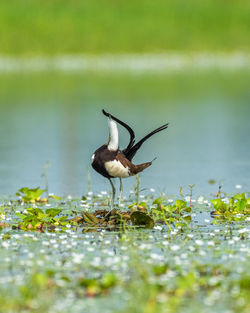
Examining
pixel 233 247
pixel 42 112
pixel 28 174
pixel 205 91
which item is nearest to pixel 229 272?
pixel 233 247

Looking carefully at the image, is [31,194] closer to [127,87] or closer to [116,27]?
[127,87]

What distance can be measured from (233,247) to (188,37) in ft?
154

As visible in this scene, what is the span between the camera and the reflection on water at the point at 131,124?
41.1 feet

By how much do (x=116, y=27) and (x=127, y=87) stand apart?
21.0 m

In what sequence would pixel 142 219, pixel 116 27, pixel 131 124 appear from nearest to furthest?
pixel 142 219 < pixel 131 124 < pixel 116 27

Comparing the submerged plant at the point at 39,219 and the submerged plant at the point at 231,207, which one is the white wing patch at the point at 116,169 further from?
the submerged plant at the point at 231,207

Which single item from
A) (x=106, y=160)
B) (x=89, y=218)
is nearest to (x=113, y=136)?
(x=106, y=160)

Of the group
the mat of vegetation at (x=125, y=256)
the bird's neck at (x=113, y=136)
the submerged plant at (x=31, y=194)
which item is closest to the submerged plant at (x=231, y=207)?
the mat of vegetation at (x=125, y=256)

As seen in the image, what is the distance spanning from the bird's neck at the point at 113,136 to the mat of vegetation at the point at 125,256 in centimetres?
68

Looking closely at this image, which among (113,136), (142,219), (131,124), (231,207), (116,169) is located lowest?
(142,219)

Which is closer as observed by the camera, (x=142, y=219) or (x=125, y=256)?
(x=125, y=256)

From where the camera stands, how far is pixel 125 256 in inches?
277

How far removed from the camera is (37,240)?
791 centimetres

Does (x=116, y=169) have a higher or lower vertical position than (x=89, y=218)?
higher
